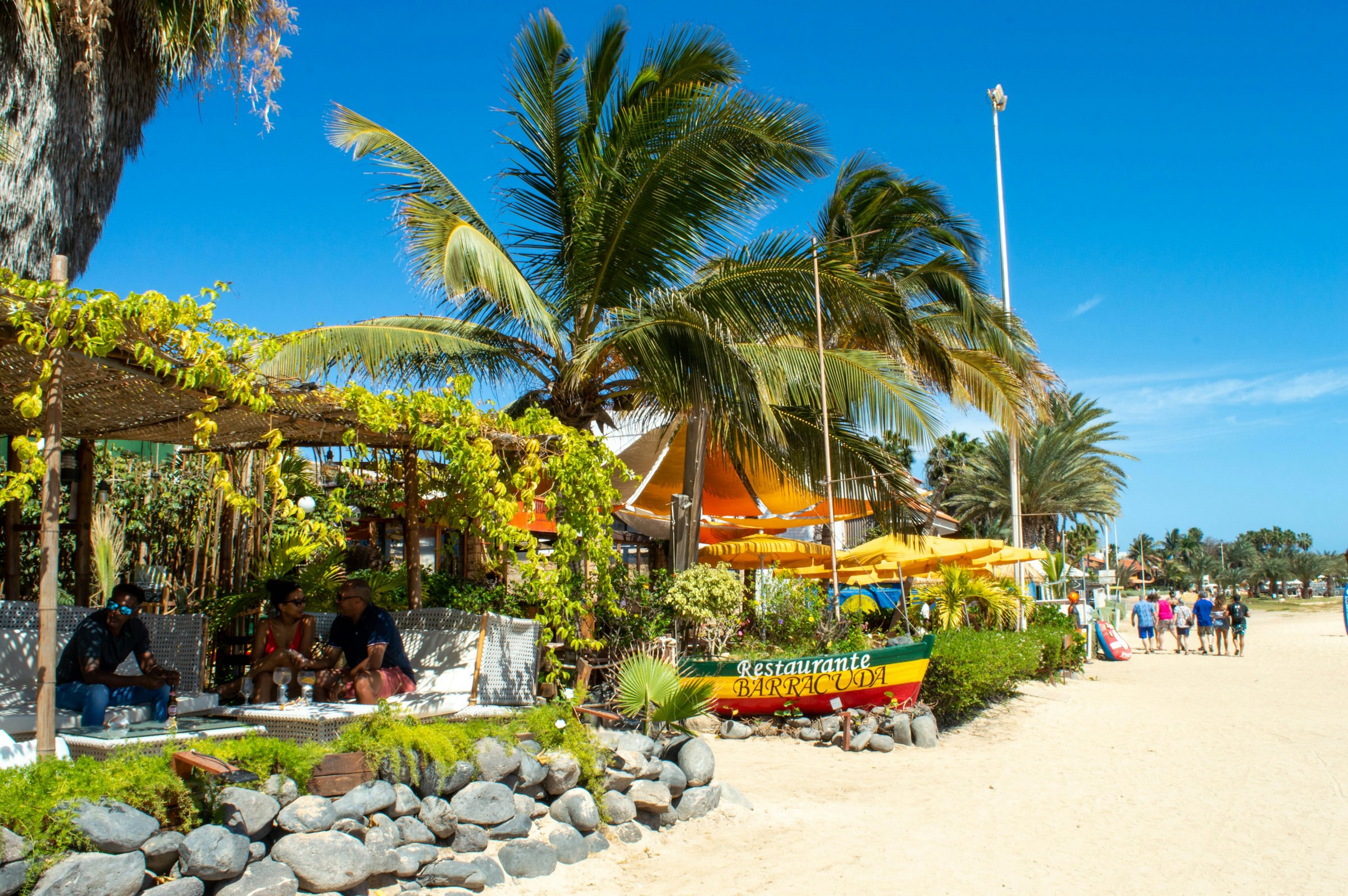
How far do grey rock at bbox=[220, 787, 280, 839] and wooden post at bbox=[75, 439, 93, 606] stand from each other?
4.36 meters

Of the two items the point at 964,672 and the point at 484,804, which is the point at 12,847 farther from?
the point at 964,672

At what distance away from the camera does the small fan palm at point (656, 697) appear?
8578mm

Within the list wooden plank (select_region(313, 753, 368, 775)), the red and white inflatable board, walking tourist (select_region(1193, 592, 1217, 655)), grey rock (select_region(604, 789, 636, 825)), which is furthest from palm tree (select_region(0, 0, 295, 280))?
walking tourist (select_region(1193, 592, 1217, 655))

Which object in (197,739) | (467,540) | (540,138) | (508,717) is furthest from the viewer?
(467,540)

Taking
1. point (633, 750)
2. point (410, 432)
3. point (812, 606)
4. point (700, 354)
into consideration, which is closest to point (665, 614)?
point (812, 606)

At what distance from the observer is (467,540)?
1228 cm

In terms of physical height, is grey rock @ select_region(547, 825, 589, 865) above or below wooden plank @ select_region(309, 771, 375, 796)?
below

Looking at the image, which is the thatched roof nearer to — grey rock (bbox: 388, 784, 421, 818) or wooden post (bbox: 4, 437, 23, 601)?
wooden post (bbox: 4, 437, 23, 601)

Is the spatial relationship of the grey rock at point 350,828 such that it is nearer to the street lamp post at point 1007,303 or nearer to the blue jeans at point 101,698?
the blue jeans at point 101,698

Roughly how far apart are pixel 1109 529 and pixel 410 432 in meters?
35.1

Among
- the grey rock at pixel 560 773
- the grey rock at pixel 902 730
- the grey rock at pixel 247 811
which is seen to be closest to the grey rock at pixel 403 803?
the grey rock at pixel 247 811

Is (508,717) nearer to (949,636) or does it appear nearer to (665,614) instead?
(665,614)

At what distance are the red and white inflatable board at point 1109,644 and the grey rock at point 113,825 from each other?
22.4m

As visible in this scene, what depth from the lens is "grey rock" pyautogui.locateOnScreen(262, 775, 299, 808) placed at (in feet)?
17.7
